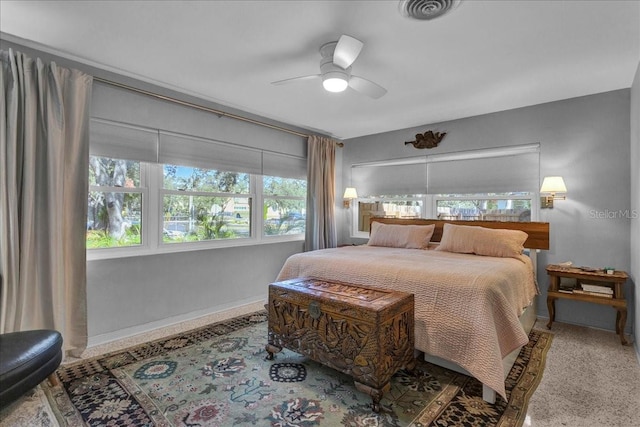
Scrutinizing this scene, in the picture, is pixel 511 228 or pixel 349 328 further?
pixel 511 228

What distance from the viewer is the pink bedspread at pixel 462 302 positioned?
1.90 meters

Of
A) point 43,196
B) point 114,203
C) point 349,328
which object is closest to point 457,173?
point 349,328

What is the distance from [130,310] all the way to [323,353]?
6.43ft

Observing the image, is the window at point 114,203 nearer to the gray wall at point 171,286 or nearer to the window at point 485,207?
the gray wall at point 171,286

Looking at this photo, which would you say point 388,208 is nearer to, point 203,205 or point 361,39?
point 203,205

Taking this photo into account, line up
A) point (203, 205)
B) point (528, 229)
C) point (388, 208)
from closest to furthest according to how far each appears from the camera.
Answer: point (528, 229), point (203, 205), point (388, 208)

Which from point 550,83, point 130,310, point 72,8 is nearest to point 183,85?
point 72,8

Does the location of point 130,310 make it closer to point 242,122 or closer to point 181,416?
point 181,416

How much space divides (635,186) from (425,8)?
2420 mm

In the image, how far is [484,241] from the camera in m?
3.14

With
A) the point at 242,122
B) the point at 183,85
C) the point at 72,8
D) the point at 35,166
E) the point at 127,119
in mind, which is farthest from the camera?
the point at 242,122

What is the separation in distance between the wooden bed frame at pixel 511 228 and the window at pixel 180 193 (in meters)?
1.69

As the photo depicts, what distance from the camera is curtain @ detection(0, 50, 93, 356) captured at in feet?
7.20

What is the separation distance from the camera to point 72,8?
1931 mm
